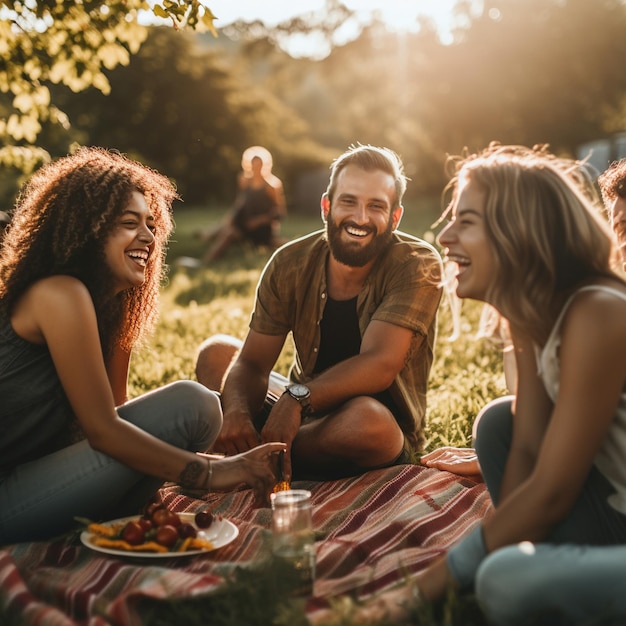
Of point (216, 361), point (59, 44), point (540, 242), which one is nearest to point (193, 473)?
point (540, 242)

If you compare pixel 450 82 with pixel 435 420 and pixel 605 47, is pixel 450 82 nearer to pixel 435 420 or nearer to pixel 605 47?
pixel 605 47

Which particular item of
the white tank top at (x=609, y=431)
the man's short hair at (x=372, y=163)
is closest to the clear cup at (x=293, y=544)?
the white tank top at (x=609, y=431)

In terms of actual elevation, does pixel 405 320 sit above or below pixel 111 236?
below

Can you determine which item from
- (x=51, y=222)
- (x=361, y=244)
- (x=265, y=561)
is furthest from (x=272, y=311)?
(x=265, y=561)

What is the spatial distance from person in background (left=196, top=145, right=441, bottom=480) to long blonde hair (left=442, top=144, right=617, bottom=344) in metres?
1.60

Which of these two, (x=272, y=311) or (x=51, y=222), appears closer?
(x=51, y=222)

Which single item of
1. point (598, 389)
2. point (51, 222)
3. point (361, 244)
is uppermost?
point (51, 222)

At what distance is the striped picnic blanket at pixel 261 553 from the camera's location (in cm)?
302

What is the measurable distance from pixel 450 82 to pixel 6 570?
33.6 meters

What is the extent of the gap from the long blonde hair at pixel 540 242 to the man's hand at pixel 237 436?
1896mm

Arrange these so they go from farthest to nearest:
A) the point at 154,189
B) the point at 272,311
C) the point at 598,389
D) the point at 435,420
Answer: the point at 435,420 → the point at 272,311 → the point at 154,189 → the point at 598,389

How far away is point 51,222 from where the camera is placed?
3.76 meters

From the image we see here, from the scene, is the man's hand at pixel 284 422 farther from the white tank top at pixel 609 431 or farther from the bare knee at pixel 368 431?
the white tank top at pixel 609 431

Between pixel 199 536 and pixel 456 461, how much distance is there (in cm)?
153
